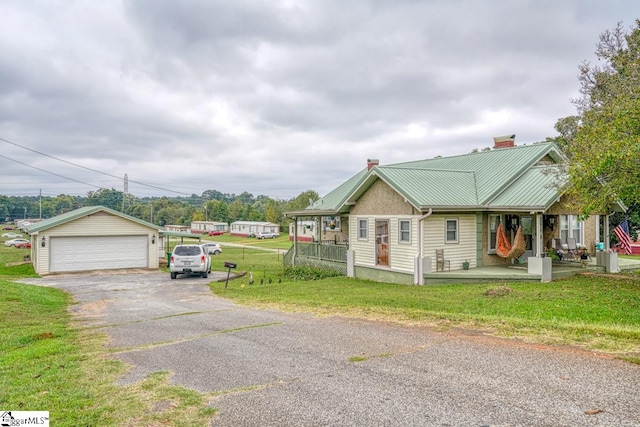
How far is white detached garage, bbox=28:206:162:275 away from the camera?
83.5ft

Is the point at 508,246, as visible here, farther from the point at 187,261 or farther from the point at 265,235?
the point at 265,235

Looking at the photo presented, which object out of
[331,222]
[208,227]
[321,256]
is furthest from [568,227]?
[208,227]

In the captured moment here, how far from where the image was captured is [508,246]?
688 inches

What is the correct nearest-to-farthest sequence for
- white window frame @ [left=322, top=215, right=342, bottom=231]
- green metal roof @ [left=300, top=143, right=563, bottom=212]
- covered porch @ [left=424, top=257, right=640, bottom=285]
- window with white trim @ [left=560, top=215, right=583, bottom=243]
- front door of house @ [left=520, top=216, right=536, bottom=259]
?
covered porch @ [left=424, top=257, right=640, bottom=285]
green metal roof @ [left=300, top=143, right=563, bottom=212]
front door of house @ [left=520, top=216, right=536, bottom=259]
window with white trim @ [left=560, top=215, right=583, bottom=243]
white window frame @ [left=322, top=215, right=342, bottom=231]

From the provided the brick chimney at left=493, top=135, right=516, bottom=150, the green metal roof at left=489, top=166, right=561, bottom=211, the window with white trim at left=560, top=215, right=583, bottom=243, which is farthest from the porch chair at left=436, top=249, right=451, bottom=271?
the brick chimney at left=493, top=135, right=516, bottom=150

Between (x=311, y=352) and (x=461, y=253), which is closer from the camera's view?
(x=311, y=352)

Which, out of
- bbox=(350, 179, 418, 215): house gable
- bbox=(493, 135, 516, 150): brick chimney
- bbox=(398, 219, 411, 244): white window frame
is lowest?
bbox=(398, 219, 411, 244): white window frame

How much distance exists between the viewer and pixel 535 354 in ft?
21.0

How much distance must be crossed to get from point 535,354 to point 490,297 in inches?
251

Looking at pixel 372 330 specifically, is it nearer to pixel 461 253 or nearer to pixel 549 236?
pixel 461 253

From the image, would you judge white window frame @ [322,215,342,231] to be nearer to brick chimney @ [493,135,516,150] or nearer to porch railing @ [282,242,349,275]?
porch railing @ [282,242,349,275]

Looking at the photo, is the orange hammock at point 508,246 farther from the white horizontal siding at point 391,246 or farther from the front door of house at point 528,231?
the white horizontal siding at point 391,246

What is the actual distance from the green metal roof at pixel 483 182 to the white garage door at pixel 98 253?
47.1ft

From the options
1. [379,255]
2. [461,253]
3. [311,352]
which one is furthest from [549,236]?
[311,352]
